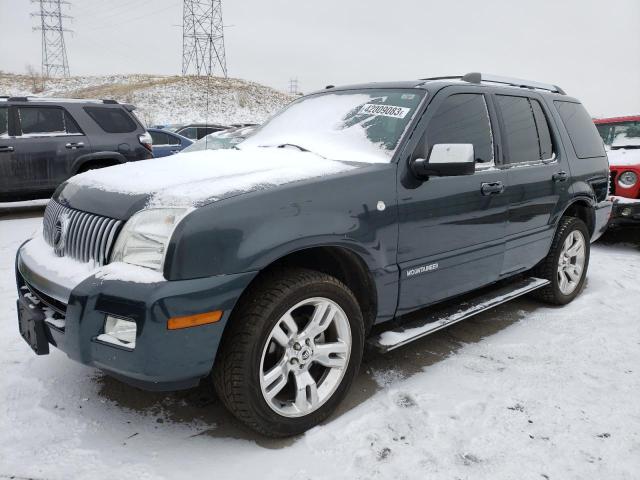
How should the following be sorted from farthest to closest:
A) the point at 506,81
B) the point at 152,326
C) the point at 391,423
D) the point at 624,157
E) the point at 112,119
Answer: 1. the point at 112,119
2. the point at 624,157
3. the point at 506,81
4. the point at 391,423
5. the point at 152,326

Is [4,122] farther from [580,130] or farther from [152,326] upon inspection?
[580,130]

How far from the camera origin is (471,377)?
3.07 metres

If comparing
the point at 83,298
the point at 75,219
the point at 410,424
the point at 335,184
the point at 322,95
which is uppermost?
Answer: the point at 322,95

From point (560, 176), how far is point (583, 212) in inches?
30.8

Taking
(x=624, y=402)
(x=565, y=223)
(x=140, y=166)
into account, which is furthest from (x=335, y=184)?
(x=565, y=223)

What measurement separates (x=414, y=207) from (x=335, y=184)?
21.4 inches

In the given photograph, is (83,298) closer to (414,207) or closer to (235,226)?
(235,226)

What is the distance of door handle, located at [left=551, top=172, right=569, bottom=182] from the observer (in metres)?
3.96

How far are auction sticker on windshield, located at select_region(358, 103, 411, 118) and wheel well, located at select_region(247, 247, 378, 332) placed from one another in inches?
37.5

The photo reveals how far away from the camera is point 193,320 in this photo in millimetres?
2051

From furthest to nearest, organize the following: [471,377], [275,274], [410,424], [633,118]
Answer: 1. [633,118]
2. [471,377]
3. [410,424]
4. [275,274]

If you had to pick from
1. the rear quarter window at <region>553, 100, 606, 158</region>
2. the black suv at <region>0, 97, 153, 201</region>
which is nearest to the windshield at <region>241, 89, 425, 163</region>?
the rear quarter window at <region>553, 100, 606, 158</region>

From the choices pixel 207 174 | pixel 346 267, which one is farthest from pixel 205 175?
pixel 346 267

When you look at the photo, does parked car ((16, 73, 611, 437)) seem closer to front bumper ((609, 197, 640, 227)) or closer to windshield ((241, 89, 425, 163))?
windshield ((241, 89, 425, 163))
